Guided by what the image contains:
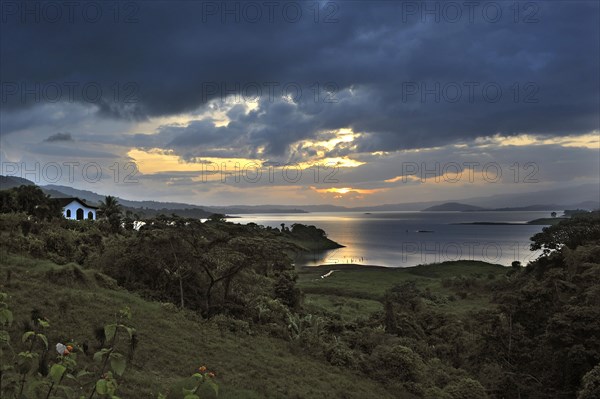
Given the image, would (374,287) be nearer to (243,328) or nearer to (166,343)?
(243,328)

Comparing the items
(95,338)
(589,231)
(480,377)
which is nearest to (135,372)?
(95,338)

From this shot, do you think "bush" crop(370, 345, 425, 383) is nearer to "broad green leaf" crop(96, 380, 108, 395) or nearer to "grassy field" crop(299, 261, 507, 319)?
"broad green leaf" crop(96, 380, 108, 395)

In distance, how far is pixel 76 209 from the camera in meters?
60.7

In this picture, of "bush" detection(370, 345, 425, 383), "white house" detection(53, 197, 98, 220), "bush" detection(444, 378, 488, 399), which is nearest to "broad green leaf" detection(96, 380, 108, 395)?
"bush" detection(444, 378, 488, 399)

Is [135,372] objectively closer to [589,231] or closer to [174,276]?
[174,276]

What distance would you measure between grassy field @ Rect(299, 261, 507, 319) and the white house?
3537 cm

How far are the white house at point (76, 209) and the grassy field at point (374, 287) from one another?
116ft

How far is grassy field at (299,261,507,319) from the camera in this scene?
41.3m

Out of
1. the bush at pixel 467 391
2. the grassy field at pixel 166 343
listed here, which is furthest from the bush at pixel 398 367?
the bush at pixel 467 391

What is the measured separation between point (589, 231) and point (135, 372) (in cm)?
4558

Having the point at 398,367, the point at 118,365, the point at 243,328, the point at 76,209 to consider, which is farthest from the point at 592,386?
the point at 76,209

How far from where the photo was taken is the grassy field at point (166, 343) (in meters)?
11.8

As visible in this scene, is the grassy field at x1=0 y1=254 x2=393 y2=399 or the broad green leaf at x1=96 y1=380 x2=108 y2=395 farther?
the grassy field at x1=0 y1=254 x2=393 y2=399

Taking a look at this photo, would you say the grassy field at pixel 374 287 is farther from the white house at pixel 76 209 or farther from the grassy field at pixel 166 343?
the white house at pixel 76 209
